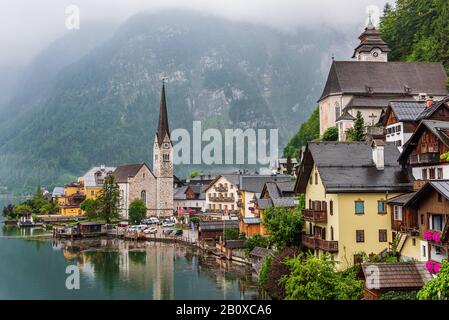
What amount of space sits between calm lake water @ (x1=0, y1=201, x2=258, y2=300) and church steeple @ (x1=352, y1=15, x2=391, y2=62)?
4039 cm

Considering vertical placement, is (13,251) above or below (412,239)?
below

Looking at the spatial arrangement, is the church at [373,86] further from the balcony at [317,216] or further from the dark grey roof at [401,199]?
the dark grey roof at [401,199]

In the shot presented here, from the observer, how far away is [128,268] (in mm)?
45812

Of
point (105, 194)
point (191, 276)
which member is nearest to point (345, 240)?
point (191, 276)

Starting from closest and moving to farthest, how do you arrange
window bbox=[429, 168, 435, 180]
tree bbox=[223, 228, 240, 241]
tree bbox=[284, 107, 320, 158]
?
window bbox=[429, 168, 435, 180] < tree bbox=[223, 228, 240, 241] < tree bbox=[284, 107, 320, 158]

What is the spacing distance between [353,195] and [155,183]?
73.9m

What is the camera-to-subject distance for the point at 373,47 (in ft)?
253

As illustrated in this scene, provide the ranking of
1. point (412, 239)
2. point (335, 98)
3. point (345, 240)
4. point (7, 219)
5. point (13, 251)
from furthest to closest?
1. point (7, 219)
2. point (335, 98)
3. point (13, 251)
4. point (345, 240)
5. point (412, 239)

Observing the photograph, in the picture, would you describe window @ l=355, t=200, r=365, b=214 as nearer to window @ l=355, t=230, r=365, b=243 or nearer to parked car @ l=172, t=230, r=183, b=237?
window @ l=355, t=230, r=365, b=243

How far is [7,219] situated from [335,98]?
70207mm

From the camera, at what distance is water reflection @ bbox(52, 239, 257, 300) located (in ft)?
114

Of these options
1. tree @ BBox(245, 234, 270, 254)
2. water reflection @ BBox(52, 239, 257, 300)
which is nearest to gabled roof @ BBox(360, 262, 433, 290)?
water reflection @ BBox(52, 239, 257, 300)

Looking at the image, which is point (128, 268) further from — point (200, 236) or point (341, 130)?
point (341, 130)

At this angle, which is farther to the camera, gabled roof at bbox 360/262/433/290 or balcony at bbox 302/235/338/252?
balcony at bbox 302/235/338/252
